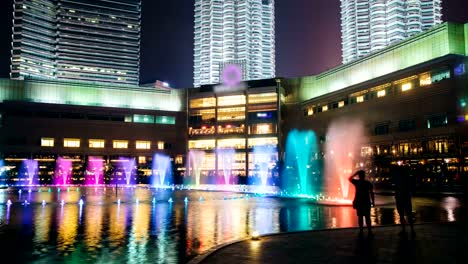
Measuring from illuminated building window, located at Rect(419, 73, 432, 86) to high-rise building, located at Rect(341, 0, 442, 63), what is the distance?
102094 mm

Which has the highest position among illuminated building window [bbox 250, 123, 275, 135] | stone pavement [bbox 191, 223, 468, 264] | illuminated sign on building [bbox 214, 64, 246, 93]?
illuminated sign on building [bbox 214, 64, 246, 93]

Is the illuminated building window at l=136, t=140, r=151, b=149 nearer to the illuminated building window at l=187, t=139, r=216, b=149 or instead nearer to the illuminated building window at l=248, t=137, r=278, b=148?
the illuminated building window at l=187, t=139, r=216, b=149

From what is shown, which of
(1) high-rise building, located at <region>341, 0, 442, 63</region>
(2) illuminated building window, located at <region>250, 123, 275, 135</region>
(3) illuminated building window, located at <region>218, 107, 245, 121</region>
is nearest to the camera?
(2) illuminated building window, located at <region>250, 123, 275, 135</region>

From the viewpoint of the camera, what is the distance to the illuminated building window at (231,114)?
360 feet

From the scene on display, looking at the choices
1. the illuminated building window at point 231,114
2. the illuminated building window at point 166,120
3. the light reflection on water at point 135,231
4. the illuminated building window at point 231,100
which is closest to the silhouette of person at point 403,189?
the light reflection on water at point 135,231

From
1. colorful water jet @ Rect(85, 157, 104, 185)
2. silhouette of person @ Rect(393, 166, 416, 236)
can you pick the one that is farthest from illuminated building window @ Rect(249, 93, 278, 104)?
silhouette of person @ Rect(393, 166, 416, 236)

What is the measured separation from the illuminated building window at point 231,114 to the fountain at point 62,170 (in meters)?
38.2

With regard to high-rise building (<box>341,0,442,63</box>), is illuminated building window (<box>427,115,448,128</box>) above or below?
below

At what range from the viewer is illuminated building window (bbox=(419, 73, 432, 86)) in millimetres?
61719

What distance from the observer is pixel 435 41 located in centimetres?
6462

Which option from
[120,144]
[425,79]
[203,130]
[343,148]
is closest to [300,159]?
[343,148]

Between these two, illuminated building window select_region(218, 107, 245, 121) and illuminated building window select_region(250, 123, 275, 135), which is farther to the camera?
illuminated building window select_region(218, 107, 245, 121)

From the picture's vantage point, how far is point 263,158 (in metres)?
105

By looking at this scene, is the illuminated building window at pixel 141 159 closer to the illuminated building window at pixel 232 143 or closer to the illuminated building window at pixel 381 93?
the illuminated building window at pixel 232 143
